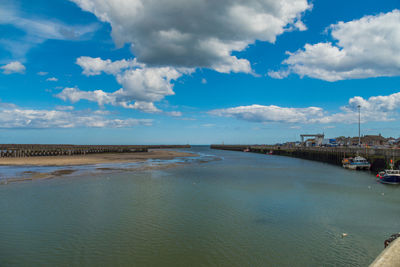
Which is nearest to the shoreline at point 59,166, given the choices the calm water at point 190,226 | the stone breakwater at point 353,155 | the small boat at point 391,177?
the calm water at point 190,226

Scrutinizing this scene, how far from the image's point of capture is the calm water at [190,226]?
39.1 feet

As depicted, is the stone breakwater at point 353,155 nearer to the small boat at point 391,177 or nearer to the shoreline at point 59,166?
the small boat at point 391,177

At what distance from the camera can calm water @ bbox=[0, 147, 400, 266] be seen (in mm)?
11930

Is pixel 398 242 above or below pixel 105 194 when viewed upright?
above

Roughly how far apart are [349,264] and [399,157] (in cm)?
4129

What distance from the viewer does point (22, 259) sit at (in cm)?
1159

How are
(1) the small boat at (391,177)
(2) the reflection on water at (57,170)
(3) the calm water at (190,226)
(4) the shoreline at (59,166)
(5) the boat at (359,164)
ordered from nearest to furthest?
1. (3) the calm water at (190,226)
2. (1) the small boat at (391,177)
3. (4) the shoreline at (59,166)
4. (2) the reflection on water at (57,170)
5. (5) the boat at (359,164)

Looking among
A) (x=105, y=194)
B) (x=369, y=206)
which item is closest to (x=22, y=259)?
(x=105, y=194)

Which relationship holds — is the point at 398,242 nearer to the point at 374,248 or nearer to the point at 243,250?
the point at 374,248

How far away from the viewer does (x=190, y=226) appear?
52.4 feet

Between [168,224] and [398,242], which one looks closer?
[398,242]

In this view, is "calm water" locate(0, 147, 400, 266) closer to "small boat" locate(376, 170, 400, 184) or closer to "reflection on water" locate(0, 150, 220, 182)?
"small boat" locate(376, 170, 400, 184)

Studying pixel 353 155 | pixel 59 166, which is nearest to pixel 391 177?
pixel 353 155

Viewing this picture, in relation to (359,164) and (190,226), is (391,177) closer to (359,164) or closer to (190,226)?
(359,164)
